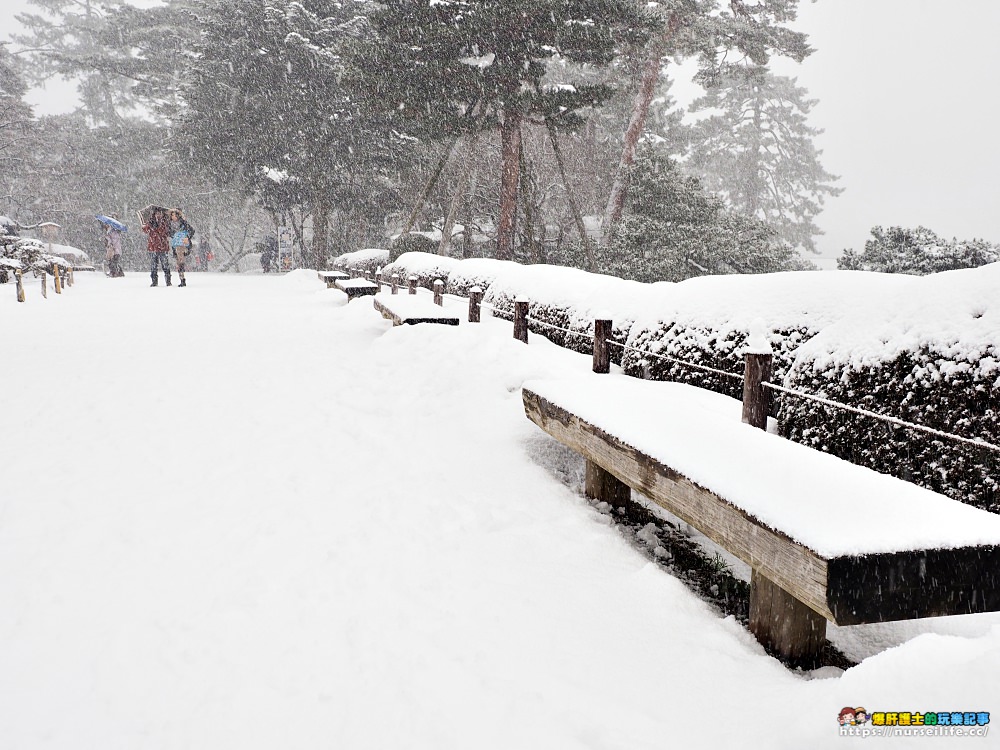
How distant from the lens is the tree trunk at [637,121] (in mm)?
19391

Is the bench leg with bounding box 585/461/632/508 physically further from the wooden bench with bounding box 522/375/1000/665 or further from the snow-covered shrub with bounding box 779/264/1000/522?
the snow-covered shrub with bounding box 779/264/1000/522

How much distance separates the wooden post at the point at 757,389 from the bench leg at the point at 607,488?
103 cm

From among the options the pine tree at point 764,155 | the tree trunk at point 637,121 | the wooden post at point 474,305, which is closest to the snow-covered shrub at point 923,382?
the wooden post at point 474,305

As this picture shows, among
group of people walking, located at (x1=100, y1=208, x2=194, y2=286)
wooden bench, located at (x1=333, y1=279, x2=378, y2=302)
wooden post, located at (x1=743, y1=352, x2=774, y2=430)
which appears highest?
group of people walking, located at (x1=100, y1=208, x2=194, y2=286)

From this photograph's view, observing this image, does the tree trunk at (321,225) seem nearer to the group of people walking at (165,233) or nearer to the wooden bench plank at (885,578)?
the group of people walking at (165,233)

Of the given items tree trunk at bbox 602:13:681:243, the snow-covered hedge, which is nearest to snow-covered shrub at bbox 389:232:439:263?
tree trunk at bbox 602:13:681:243

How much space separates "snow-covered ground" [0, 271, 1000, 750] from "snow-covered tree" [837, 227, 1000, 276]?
11751 millimetres

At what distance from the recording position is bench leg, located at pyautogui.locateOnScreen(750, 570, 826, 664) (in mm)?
2322

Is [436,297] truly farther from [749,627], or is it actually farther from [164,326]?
[749,627]

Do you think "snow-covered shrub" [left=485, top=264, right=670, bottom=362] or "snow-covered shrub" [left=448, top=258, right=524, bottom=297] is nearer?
"snow-covered shrub" [left=485, top=264, right=670, bottom=362]

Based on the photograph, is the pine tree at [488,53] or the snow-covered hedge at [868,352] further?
the pine tree at [488,53]

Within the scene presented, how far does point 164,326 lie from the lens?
10.3 metres

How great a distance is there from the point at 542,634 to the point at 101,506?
2.79 m

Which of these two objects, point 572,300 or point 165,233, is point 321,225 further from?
point 572,300
